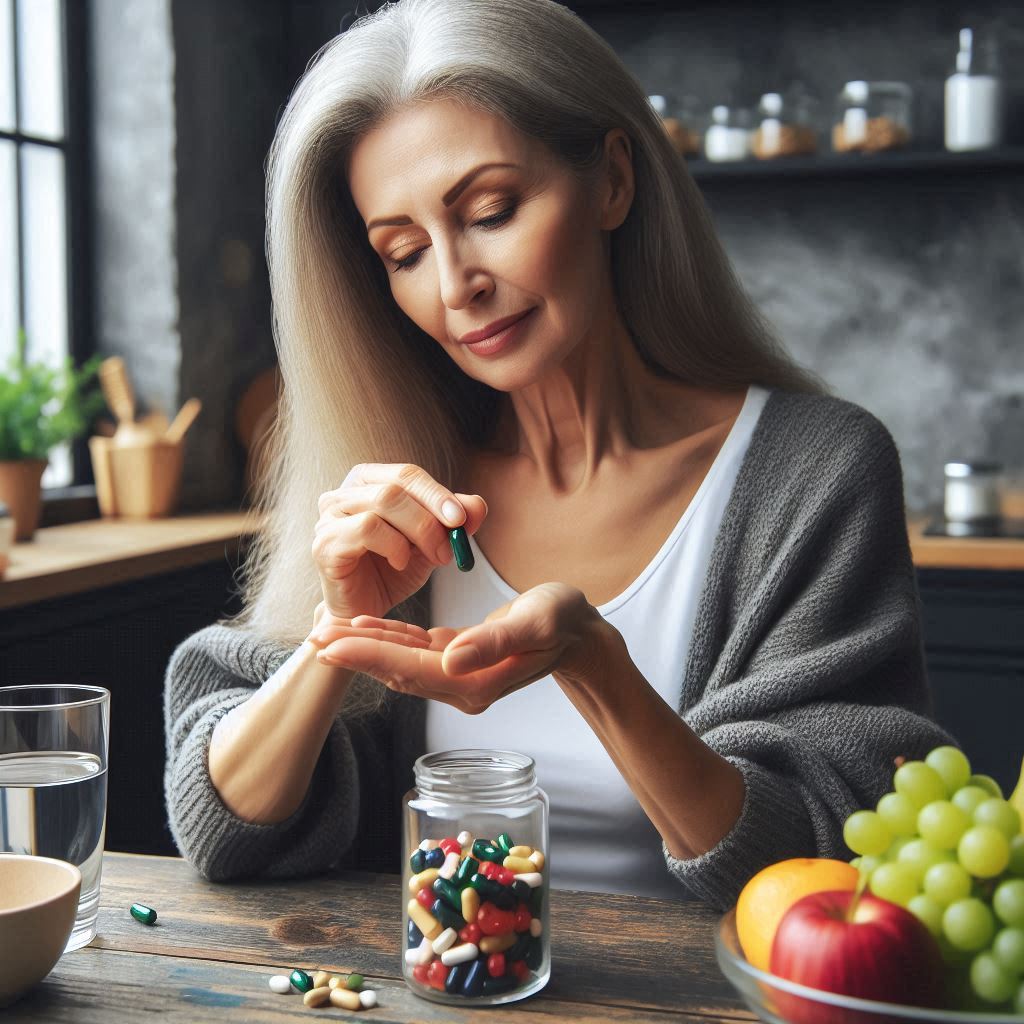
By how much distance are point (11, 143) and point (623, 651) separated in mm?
2360

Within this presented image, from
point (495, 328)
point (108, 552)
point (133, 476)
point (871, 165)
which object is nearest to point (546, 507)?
point (495, 328)

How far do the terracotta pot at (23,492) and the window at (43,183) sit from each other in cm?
35

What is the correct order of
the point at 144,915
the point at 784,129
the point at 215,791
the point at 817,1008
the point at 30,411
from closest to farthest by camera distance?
1. the point at 817,1008
2. the point at 144,915
3. the point at 215,791
4. the point at 30,411
5. the point at 784,129

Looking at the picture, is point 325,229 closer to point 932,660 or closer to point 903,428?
point 932,660

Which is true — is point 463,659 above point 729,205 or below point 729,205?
below

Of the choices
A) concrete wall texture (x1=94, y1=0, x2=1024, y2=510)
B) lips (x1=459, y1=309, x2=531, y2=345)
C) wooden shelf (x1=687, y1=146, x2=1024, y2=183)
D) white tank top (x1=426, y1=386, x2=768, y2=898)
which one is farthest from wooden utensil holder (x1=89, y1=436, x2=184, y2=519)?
lips (x1=459, y1=309, x2=531, y2=345)

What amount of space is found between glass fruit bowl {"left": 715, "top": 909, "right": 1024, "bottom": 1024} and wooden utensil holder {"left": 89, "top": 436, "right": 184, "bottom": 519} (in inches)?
94.5

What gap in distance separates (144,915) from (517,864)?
317 millimetres

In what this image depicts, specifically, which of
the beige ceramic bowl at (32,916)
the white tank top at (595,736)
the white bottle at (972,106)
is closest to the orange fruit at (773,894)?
the beige ceramic bowl at (32,916)

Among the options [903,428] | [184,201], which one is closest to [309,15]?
[184,201]

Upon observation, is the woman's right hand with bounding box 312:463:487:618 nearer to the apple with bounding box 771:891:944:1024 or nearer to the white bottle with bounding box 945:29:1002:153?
the apple with bounding box 771:891:944:1024

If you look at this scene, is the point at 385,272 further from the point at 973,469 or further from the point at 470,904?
the point at 973,469

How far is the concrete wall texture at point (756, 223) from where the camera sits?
3043 mm

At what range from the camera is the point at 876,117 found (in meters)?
3.06
